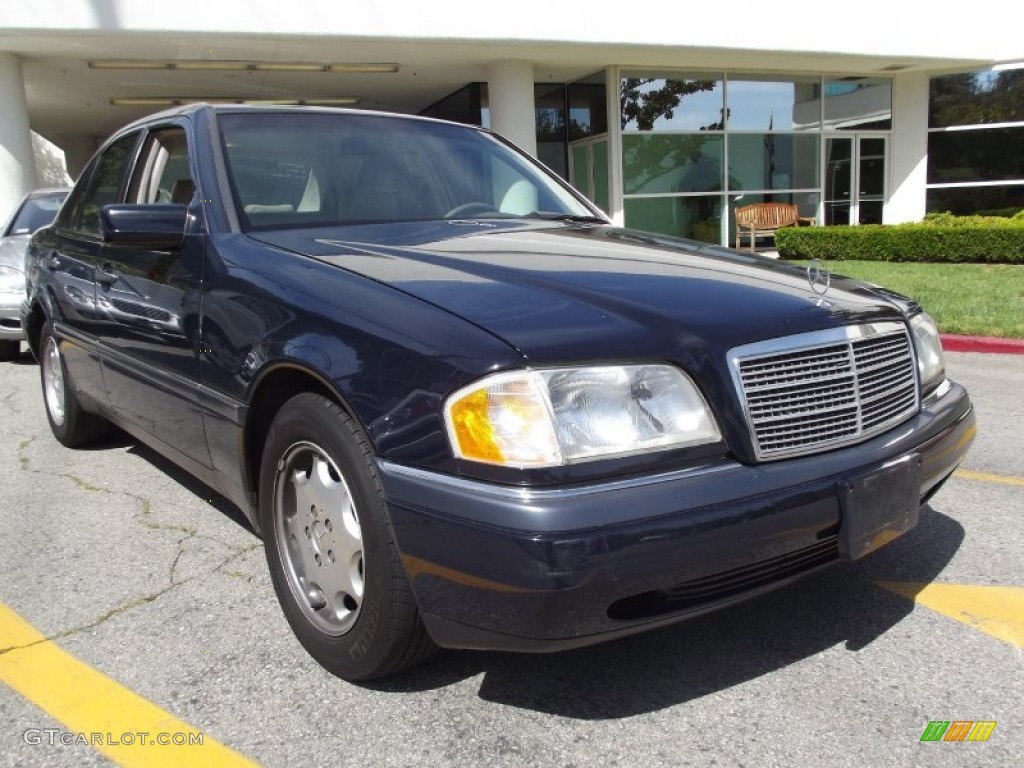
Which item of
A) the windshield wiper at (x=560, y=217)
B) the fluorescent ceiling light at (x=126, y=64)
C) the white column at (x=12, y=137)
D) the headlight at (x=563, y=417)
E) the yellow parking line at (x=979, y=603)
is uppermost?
the fluorescent ceiling light at (x=126, y=64)

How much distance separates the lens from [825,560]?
88.3 inches

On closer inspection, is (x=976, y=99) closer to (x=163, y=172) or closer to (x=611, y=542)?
(x=163, y=172)

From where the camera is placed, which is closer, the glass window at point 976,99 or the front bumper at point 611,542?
the front bumper at point 611,542

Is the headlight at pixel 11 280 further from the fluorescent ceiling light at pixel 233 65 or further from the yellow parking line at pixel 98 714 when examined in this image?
the fluorescent ceiling light at pixel 233 65

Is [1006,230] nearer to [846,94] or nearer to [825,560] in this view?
[846,94]

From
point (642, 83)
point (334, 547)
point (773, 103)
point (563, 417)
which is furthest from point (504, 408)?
point (773, 103)

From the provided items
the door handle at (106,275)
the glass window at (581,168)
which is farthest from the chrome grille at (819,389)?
the glass window at (581,168)

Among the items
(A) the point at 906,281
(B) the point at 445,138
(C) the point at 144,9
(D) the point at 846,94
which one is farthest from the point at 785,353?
(D) the point at 846,94

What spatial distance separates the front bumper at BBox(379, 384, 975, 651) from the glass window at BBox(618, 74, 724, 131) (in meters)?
15.5

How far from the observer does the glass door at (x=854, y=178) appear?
19062 millimetres

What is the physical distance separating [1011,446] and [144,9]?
12347 millimetres

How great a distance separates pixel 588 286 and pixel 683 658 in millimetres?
1110

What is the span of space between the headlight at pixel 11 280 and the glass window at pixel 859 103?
16.2m

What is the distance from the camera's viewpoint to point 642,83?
16.7m
